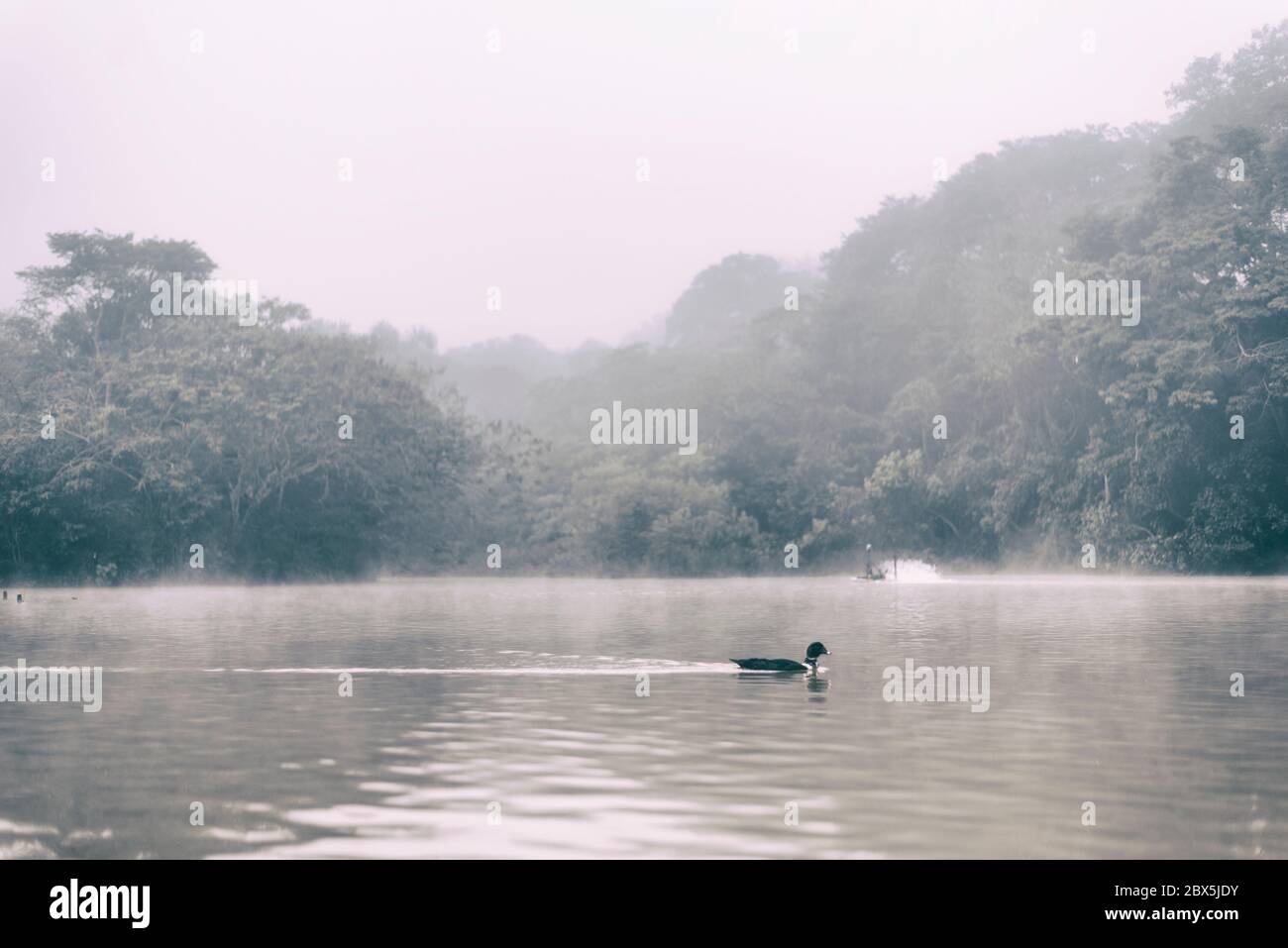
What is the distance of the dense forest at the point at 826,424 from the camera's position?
161ft

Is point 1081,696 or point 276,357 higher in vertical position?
point 276,357

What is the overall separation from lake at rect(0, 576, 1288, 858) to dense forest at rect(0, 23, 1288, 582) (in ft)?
90.8

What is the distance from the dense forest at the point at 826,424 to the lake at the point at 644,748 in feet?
90.8

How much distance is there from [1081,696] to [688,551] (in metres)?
47.9

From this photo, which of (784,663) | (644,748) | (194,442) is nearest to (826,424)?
(194,442)

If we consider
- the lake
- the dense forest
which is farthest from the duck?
the dense forest

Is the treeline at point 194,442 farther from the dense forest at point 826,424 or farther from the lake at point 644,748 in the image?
the lake at point 644,748

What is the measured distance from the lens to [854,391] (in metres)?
69.1

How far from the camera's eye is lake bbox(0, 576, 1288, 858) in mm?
7848

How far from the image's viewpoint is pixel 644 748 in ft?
36.0

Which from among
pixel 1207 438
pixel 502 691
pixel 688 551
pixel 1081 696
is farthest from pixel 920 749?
pixel 688 551

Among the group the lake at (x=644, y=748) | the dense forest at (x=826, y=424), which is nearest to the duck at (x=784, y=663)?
Answer: the lake at (x=644, y=748)
